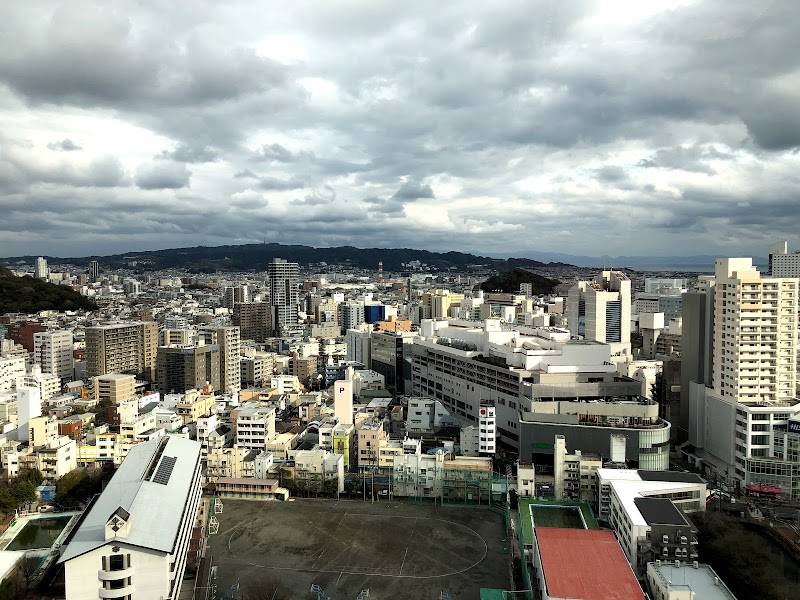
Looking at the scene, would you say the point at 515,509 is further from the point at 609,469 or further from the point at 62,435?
the point at 62,435

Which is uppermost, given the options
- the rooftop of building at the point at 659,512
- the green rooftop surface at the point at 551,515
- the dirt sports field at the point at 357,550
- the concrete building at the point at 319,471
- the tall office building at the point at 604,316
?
the tall office building at the point at 604,316

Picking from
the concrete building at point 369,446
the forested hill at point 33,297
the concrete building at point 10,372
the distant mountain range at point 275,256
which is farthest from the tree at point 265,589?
the distant mountain range at point 275,256

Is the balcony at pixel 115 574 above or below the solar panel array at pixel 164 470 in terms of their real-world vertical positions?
below

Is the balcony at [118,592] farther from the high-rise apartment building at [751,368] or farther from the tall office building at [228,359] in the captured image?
the tall office building at [228,359]

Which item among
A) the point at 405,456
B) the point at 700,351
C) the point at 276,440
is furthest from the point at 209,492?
the point at 700,351

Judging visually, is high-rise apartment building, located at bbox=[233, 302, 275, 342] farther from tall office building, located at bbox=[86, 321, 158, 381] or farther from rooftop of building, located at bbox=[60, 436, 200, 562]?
rooftop of building, located at bbox=[60, 436, 200, 562]

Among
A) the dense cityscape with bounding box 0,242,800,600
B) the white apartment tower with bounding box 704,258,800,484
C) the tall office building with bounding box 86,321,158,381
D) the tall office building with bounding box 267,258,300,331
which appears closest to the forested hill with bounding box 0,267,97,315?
the tall office building with bounding box 267,258,300,331
